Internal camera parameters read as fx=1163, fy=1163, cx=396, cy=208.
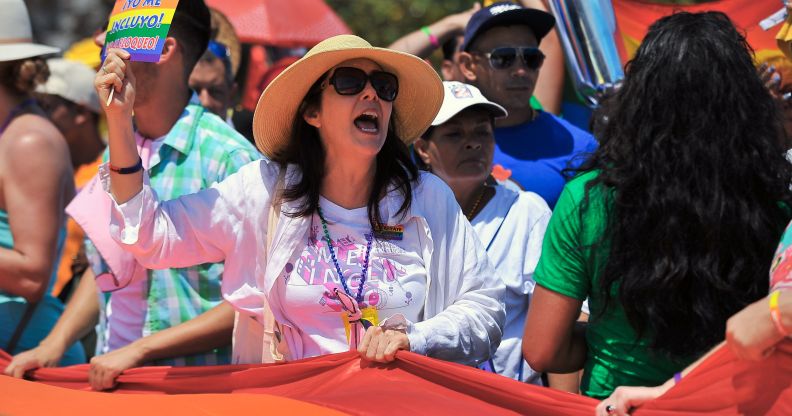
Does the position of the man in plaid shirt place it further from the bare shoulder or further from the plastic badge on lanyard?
the plastic badge on lanyard

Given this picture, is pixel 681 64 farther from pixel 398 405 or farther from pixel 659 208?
pixel 398 405

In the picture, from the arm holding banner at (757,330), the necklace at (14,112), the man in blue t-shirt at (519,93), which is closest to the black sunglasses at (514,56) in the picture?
the man in blue t-shirt at (519,93)

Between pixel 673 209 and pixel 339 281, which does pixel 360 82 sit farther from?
pixel 673 209

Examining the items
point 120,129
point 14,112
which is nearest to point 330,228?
point 120,129

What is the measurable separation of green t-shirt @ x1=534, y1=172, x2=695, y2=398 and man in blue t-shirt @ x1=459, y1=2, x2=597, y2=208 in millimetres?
2111

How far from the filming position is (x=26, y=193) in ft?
15.3

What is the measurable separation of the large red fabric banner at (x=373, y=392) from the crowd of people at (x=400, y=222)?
8cm

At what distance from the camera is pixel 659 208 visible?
2980 millimetres

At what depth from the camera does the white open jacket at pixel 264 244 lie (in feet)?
11.6

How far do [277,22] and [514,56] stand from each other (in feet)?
11.5

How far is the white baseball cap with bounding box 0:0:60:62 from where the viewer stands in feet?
16.4

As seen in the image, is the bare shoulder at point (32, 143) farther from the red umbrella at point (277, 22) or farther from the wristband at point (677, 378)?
the red umbrella at point (277, 22)

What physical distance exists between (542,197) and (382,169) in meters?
1.70

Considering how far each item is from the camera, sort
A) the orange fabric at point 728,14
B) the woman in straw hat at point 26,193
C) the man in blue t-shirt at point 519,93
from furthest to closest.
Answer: the man in blue t-shirt at point 519,93
the orange fabric at point 728,14
the woman in straw hat at point 26,193
